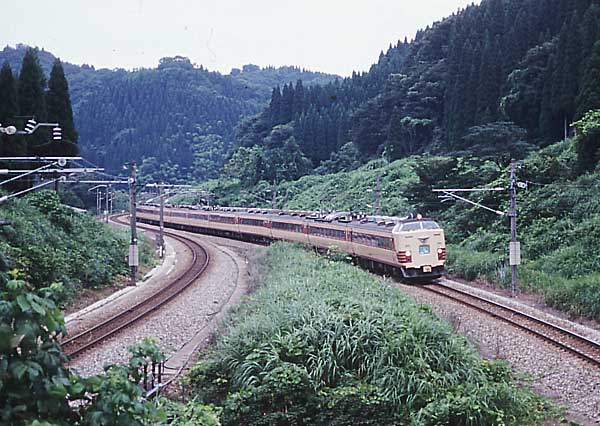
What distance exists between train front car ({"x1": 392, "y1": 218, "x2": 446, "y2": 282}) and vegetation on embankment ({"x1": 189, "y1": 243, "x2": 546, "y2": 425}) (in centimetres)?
1113

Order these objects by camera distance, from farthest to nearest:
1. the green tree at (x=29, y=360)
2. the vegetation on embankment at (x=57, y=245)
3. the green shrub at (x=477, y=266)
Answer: the green shrub at (x=477, y=266)
the vegetation on embankment at (x=57, y=245)
the green tree at (x=29, y=360)

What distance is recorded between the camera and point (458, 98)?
1934 inches

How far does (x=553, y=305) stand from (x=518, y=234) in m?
8.95

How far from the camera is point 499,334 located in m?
15.3

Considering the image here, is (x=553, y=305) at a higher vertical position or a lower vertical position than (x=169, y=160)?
lower

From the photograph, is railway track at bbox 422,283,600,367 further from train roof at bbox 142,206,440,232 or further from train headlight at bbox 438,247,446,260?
train roof at bbox 142,206,440,232

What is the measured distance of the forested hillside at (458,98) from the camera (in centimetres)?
3819

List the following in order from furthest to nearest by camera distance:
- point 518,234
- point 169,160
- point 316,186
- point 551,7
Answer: point 169,160, point 316,186, point 551,7, point 518,234

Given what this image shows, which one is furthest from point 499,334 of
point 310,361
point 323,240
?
point 323,240

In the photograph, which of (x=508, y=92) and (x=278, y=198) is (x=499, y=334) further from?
(x=278, y=198)

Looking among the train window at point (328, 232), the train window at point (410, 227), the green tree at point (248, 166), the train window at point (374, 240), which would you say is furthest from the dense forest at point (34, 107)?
the green tree at point (248, 166)

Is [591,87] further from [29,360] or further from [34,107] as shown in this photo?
[29,360]

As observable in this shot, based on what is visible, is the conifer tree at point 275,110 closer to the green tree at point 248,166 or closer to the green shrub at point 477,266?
the green tree at point 248,166

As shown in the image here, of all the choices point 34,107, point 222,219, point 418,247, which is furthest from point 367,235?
point 222,219
